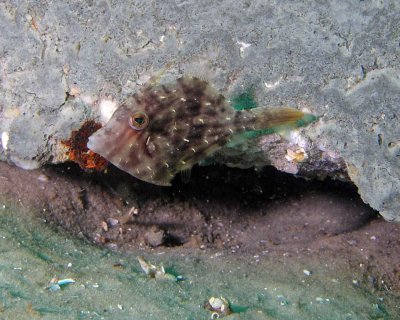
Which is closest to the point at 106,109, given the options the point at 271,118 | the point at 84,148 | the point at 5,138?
the point at 84,148

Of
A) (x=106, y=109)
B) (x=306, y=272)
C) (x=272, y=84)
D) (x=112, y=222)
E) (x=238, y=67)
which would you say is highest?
(x=238, y=67)

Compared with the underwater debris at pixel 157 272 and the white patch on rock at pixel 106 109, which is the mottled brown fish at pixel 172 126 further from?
the underwater debris at pixel 157 272

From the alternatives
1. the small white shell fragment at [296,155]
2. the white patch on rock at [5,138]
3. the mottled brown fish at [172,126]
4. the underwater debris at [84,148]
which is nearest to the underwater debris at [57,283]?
the mottled brown fish at [172,126]

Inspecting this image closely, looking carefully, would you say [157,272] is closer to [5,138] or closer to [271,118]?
[271,118]

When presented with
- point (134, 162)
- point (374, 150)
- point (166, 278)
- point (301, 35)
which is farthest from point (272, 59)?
point (166, 278)

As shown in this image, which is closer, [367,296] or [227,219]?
[367,296]

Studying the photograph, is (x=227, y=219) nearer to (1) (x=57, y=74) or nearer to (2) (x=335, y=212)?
(2) (x=335, y=212)
